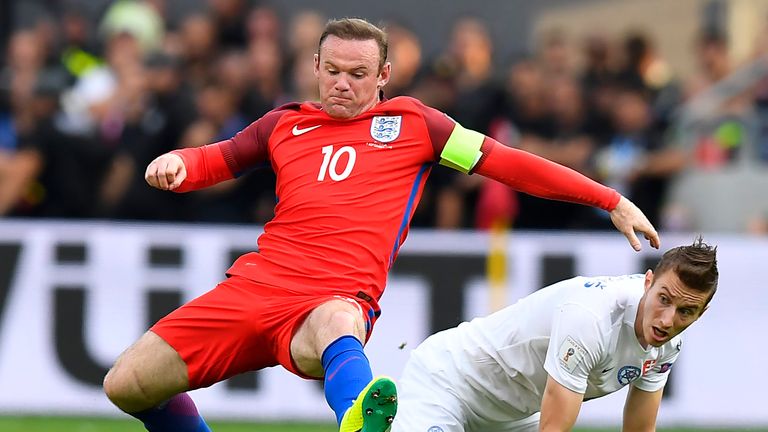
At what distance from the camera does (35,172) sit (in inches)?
468

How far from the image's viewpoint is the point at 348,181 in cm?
613

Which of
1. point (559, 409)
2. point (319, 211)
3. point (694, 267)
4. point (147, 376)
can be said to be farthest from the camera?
point (319, 211)

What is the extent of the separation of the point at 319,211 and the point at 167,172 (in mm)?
653

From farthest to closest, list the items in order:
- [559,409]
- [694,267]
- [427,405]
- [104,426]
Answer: [104,426] < [427,405] < [559,409] < [694,267]

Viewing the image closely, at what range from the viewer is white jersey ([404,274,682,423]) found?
5895 millimetres

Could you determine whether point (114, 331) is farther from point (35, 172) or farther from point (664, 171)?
point (664, 171)

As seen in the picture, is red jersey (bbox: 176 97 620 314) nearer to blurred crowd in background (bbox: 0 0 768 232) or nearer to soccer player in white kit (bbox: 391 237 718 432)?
soccer player in white kit (bbox: 391 237 718 432)

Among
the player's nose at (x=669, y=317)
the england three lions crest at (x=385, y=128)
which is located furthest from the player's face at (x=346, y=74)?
the player's nose at (x=669, y=317)

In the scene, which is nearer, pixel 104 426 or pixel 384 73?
pixel 384 73

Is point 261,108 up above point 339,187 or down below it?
below

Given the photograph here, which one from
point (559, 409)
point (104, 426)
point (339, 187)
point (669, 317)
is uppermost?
point (339, 187)

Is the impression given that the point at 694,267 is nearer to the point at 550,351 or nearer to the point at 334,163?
the point at 550,351

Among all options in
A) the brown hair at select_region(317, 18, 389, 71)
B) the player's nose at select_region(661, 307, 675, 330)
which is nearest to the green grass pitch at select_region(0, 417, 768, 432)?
the brown hair at select_region(317, 18, 389, 71)

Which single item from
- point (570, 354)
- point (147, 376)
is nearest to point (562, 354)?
point (570, 354)
